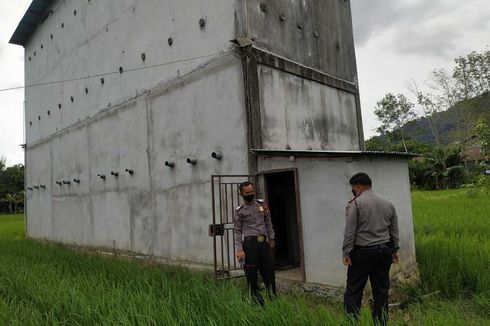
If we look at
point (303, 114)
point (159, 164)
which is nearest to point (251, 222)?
point (303, 114)

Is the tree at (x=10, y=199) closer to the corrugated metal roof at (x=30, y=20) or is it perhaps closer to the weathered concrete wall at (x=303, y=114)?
the corrugated metal roof at (x=30, y=20)

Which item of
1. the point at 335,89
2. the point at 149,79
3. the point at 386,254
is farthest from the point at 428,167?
the point at 386,254

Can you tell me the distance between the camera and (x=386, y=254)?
4.24 m

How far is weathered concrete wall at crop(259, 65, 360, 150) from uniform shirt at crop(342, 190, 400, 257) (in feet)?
10.3

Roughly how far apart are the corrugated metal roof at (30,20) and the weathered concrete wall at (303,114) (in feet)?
38.4

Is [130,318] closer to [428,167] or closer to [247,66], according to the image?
[247,66]

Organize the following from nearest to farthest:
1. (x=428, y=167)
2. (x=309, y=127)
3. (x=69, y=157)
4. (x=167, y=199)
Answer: (x=309, y=127), (x=167, y=199), (x=69, y=157), (x=428, y=167)

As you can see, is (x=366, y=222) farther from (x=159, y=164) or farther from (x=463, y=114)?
(x=463, y=114)

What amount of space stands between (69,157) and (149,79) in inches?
223

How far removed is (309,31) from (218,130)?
2.97m

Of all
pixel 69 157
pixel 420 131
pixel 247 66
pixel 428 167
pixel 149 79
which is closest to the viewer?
pixel 247 66

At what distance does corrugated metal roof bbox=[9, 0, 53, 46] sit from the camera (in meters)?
15.8

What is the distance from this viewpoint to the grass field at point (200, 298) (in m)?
3.77

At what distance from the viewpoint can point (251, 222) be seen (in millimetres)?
5270
